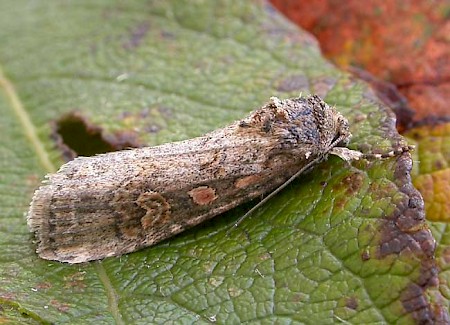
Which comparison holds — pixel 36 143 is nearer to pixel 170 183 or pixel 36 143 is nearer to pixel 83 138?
pixel 83 138

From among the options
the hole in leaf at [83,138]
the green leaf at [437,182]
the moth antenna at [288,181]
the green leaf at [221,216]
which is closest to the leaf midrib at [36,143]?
the green leaf at [221,216]

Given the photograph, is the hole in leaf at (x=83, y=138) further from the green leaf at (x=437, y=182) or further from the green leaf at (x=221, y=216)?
the green leaf at (x=437, y=182)

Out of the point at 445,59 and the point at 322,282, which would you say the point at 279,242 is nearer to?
the point at 322,282

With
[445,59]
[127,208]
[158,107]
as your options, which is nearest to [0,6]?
[158,107]

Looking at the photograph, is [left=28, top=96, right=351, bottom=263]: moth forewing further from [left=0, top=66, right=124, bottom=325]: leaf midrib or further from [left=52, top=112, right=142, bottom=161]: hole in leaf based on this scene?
[left=52, top=112, right=142, bottom=161]: hole in leaf

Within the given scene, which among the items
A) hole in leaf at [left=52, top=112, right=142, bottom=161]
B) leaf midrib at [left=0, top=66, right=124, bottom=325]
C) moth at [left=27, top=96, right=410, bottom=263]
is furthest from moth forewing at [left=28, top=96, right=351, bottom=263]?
hole in leaf at [left=52, top=112, right=142, bottom=161]

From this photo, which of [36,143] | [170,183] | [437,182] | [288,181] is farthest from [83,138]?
[437,182]
